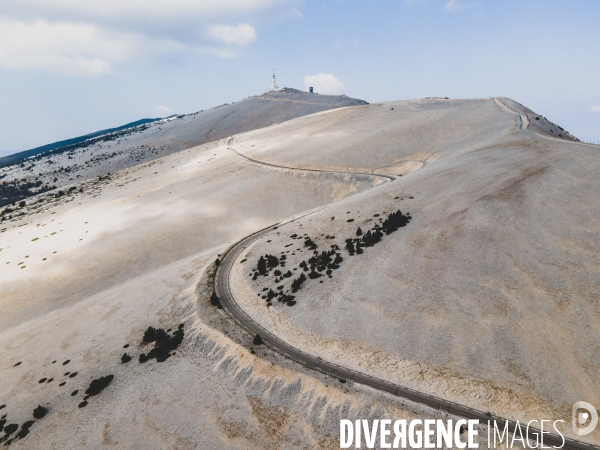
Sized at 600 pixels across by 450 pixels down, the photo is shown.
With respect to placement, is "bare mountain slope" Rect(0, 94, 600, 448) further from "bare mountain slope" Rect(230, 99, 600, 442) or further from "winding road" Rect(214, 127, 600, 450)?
"winding road" Rect(214, 127, 600, 450)

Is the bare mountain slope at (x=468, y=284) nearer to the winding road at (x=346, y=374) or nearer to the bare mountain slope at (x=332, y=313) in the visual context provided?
the bare mountain slope at (x=332, y=313)

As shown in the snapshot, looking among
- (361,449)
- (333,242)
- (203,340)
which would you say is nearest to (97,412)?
(203,340)

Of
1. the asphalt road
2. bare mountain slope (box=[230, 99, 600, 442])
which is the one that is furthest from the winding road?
bare mountain slope (box=[230, 99, 600, 442])

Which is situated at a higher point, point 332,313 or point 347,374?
point 332,313

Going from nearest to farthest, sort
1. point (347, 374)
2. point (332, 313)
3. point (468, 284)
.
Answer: point (347, 374), point (468, 284), point (332, 313)

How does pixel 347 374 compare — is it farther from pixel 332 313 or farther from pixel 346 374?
pixel 332 313

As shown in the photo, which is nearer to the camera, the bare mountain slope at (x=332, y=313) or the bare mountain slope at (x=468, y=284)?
Result: the bare mountain slope at (x=332, y=313)

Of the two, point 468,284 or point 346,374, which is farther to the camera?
point 468,284

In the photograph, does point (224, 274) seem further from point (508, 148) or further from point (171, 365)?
point (508, 148)

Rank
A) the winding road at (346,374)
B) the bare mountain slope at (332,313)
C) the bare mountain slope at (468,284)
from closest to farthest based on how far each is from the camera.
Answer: the winding road at (346,374) < the bare mountain slope at (332,313) < the bare mountain slope at (468,284)

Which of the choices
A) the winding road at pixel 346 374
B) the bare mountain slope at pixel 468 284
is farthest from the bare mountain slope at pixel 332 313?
the winding road at pixel 346 374

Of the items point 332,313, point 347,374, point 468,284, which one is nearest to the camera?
point 347,374

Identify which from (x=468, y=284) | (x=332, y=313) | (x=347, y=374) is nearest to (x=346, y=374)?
(x=347, y=374)
